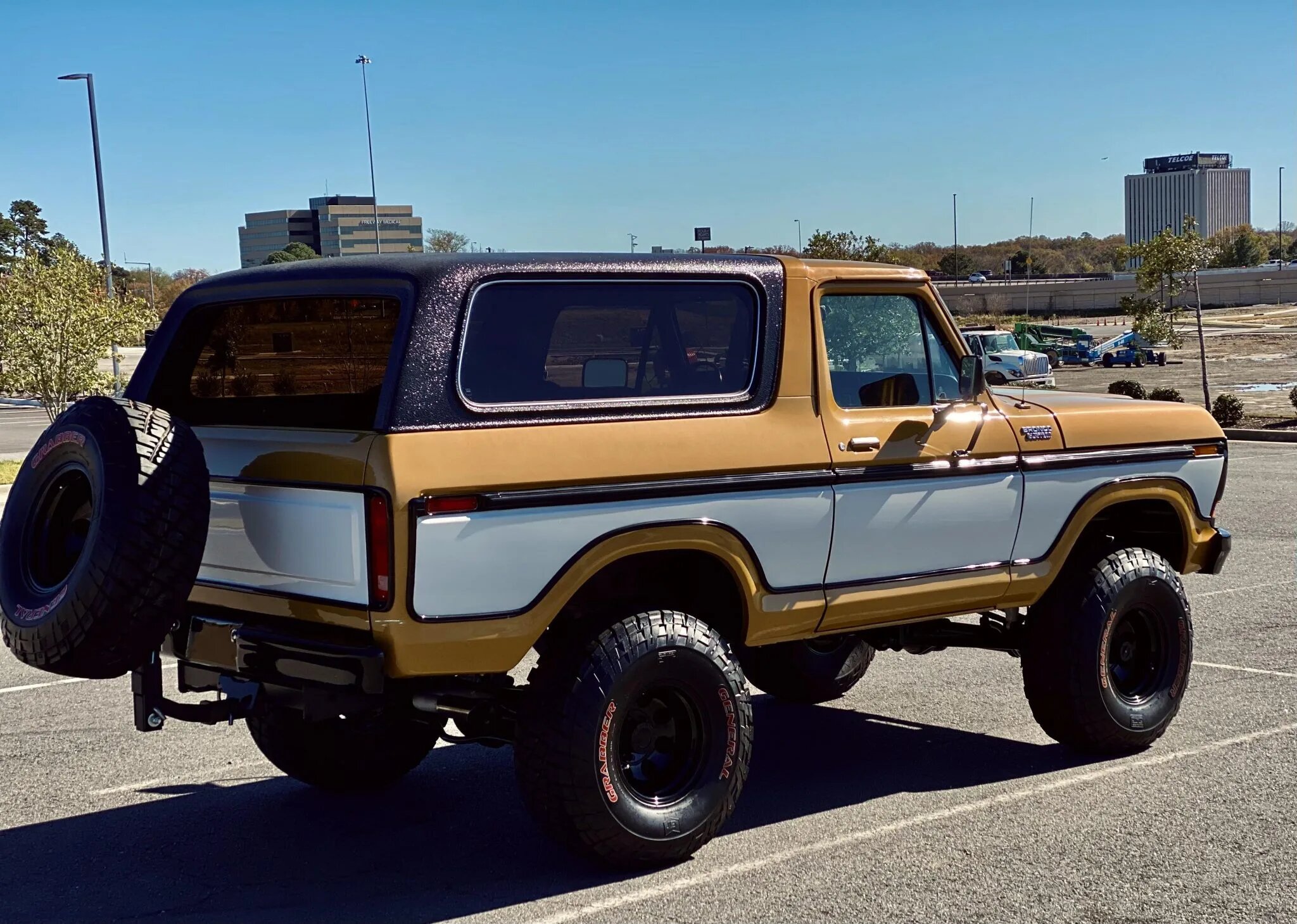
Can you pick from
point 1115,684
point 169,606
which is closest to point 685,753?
point 169,606

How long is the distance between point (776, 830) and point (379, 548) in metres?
2.03

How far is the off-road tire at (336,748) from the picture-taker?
230 inches

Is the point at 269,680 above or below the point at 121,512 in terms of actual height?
below

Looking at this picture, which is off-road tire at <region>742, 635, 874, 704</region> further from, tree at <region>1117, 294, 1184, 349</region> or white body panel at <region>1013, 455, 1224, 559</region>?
tree at <region>1117, 294, 1184, 349</region>

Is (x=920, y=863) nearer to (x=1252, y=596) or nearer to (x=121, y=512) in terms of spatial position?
(x=121, y=512)

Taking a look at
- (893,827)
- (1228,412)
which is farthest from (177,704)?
(1228,412)

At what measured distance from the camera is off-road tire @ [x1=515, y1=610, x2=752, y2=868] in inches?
183

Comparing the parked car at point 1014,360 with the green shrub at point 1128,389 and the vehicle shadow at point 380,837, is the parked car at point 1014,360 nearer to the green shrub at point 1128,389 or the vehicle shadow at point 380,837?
the green shrub at point 1128,389

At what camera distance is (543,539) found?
15.0ft

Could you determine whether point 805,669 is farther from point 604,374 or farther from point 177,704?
point 177,704

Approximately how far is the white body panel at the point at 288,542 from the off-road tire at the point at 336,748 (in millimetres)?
1171

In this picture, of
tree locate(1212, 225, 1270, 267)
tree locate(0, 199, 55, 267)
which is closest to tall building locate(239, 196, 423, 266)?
tree locate(0, 199, 55, 267)

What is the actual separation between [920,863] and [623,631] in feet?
4.36

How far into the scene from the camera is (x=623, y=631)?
4777 millimetres
